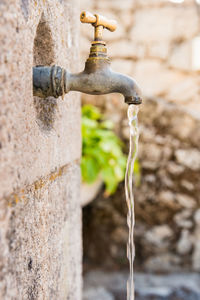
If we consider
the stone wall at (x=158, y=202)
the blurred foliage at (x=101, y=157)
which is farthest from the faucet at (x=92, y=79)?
the stone wall at (x=158, y=202)

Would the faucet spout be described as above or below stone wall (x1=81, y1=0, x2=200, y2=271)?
above

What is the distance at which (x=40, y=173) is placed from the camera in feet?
2.50

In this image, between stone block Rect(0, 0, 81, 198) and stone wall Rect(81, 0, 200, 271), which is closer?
stone block Rect(0, 0, 81, 198)

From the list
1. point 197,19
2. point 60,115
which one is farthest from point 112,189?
point 197,19

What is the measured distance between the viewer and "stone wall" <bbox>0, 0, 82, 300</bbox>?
1.87ft

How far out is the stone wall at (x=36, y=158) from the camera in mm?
571

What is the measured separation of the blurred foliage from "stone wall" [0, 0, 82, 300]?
4.36 feet

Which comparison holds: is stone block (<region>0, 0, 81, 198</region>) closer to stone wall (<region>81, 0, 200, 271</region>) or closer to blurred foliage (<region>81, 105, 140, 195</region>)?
blurred foliage (<region>81, 105, 140, 195</region>)

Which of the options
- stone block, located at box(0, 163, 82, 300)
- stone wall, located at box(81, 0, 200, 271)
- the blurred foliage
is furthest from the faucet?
stone wall, located at box(81, 0, 200, 271)

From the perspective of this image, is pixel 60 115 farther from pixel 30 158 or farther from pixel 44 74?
pixel 30 158

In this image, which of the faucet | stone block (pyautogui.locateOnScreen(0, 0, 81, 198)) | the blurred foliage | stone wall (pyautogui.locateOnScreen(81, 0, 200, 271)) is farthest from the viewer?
stone wall (pyautogui.locateOnScreen(81, 0, 200, 271))

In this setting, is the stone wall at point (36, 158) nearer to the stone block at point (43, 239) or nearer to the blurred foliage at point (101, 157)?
the stone block at point (43, 239)

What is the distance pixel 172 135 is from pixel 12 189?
2264mm

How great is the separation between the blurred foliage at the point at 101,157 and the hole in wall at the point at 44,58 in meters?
1.63
